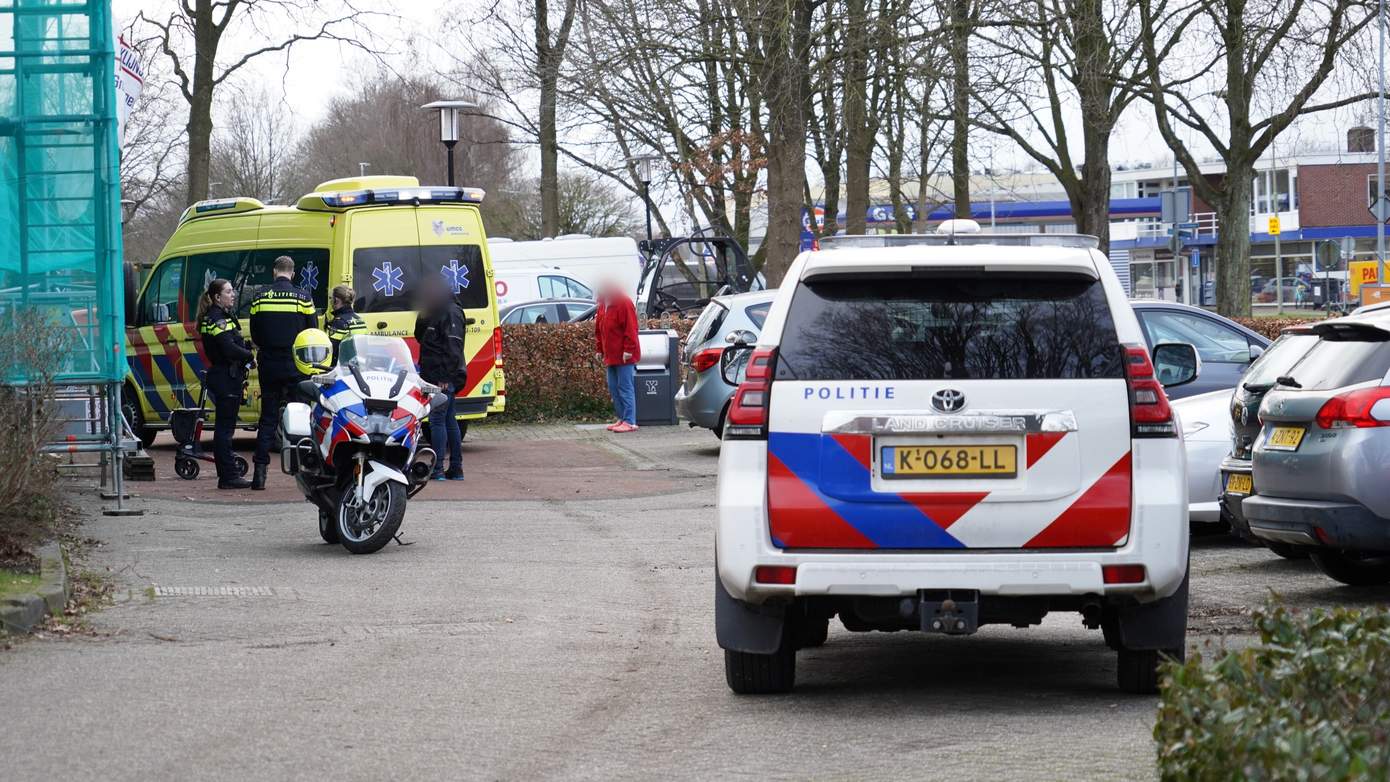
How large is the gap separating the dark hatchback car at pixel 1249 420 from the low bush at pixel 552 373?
1425cm

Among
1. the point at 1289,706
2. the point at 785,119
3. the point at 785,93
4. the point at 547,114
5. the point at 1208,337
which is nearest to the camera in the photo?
the point at 1289,706

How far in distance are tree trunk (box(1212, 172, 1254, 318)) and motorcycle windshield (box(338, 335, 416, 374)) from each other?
21.7 metres

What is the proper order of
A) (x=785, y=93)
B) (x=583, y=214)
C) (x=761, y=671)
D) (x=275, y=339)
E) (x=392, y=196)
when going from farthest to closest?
(x=583, y=214) < (x=785, y=93) < (x=392, y=196) < (x=275, y=339) < (x=761, y=671)

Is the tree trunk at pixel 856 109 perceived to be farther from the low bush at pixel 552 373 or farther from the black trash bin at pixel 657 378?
the low bush at pixel 552 373

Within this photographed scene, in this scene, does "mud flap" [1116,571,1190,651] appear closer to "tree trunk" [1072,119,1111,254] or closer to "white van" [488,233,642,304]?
"tree trunk" [1072,119,1111,254]

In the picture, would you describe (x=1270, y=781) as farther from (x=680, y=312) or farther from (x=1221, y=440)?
(x=680, y=312)

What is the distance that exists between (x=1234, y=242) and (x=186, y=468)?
20.2m

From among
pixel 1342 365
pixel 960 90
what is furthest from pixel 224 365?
pixel 960 90

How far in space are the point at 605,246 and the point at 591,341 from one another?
1100 cm

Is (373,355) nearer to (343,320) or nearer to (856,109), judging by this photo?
(343,320)

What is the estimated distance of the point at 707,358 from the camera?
18.2 m

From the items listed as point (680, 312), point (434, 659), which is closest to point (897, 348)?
point (434, 659)

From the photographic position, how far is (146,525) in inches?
506

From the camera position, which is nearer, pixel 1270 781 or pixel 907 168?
pixel 1270 781
